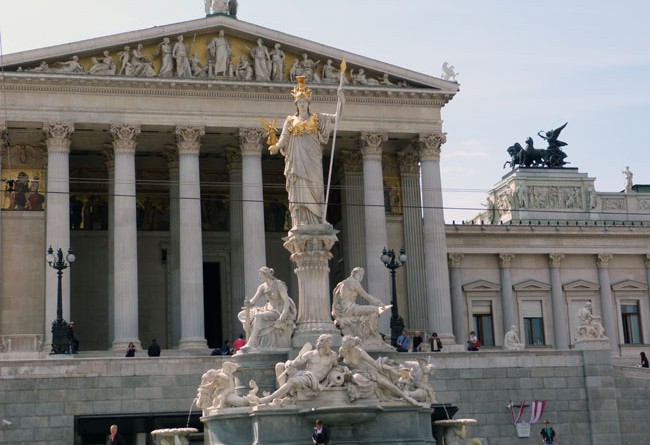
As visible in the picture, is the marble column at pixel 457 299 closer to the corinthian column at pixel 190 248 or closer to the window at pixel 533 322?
the window at pixel 533 322

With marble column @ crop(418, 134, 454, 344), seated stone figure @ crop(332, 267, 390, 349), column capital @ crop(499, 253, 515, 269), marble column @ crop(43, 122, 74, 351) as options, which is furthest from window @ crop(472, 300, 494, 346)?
Result: seated stone figure @ crop(332, 267, 390, 349)

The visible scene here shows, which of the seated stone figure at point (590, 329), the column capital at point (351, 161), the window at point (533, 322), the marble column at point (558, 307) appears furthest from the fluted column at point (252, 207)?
the marble column at point (558, 307)

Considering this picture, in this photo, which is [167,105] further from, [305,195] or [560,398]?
[305,195]

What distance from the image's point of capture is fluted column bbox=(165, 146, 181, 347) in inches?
2067

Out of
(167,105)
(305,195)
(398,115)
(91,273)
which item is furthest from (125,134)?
(305,195)

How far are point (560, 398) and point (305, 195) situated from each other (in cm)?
1781

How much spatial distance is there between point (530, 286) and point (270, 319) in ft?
129

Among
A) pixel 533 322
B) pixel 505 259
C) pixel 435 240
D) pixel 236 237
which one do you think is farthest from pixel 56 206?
pixel 533 322

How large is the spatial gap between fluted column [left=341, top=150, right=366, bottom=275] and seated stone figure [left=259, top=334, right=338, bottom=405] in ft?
104

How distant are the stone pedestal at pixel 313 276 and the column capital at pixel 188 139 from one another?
26413 millimetres

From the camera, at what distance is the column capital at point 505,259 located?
63312 mm

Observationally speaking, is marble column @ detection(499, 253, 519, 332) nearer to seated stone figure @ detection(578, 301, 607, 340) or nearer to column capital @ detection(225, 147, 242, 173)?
column capital @ detection(225, 147, 242, 173)

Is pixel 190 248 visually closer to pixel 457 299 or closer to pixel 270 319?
pixel 457 299

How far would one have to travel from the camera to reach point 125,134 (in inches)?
2035
